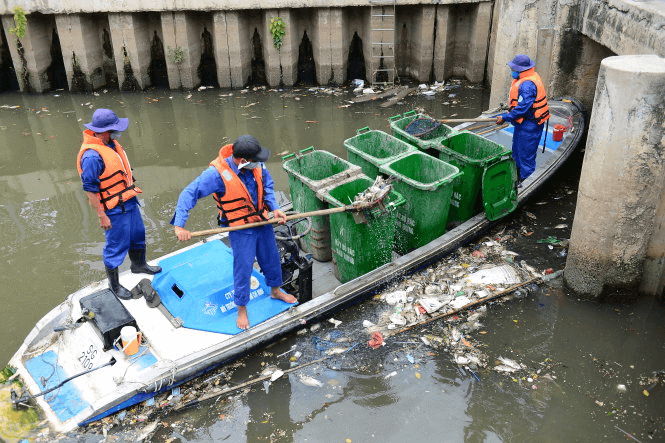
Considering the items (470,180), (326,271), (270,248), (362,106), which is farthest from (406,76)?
(270,248)

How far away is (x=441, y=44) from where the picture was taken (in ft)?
42.9

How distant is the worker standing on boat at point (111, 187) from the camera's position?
526cm

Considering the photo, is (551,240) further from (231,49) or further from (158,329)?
(231,49)

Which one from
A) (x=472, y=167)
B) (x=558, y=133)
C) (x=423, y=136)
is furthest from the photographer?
(x=558, y=133)

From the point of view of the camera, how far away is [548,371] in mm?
5508

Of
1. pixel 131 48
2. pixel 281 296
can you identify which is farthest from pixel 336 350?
pixel 131 48

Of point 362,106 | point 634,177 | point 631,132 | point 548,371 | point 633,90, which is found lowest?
point 548,371

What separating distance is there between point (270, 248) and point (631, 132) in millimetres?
3524

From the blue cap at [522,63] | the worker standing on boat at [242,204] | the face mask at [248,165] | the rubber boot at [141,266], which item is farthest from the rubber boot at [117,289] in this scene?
the blue cap at [522,63]

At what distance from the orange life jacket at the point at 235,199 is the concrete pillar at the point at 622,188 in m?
3.27

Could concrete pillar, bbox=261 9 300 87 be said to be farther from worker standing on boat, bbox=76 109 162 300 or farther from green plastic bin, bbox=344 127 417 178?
worker standing on boat, bbox=76 109 162 300

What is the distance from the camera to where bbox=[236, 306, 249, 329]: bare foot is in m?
5.55

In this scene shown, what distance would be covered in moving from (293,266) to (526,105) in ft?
12.0

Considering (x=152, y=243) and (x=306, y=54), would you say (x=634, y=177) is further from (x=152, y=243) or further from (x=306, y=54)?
(x=306, y=54)
